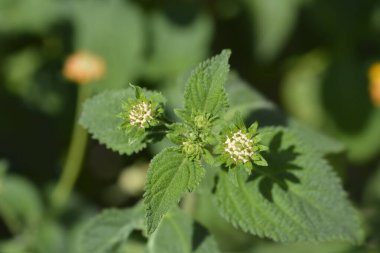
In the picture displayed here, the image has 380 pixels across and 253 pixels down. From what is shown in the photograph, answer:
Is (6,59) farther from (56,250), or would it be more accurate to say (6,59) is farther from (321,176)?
(321,176)

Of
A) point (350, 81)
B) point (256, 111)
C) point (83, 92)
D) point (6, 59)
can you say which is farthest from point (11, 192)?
point (350, 81)

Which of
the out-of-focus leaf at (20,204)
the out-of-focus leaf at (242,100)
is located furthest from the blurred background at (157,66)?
the out-of-focus leaf at (242,100)

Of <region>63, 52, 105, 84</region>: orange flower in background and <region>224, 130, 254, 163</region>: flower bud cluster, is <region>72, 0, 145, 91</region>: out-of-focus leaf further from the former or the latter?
<region>224, 130, 254, 163</region>: flower bud cluster

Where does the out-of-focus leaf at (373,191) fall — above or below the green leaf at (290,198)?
above

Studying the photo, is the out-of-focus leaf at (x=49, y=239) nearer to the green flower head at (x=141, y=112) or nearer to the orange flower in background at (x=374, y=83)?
Answer: the green flower head at (x=141, y=112)

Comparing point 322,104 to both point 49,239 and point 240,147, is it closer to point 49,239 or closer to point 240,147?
point 49,239

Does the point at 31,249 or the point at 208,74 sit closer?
the point at 208,74

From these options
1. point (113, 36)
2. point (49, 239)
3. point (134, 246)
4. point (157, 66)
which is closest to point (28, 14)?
point (113, 36)

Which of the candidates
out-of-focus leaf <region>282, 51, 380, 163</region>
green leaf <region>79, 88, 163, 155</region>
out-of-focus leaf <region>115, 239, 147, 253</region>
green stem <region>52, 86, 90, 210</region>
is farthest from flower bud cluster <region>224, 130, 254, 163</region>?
out-of-focus leaf <region>282, 51, 380, 163</region>
